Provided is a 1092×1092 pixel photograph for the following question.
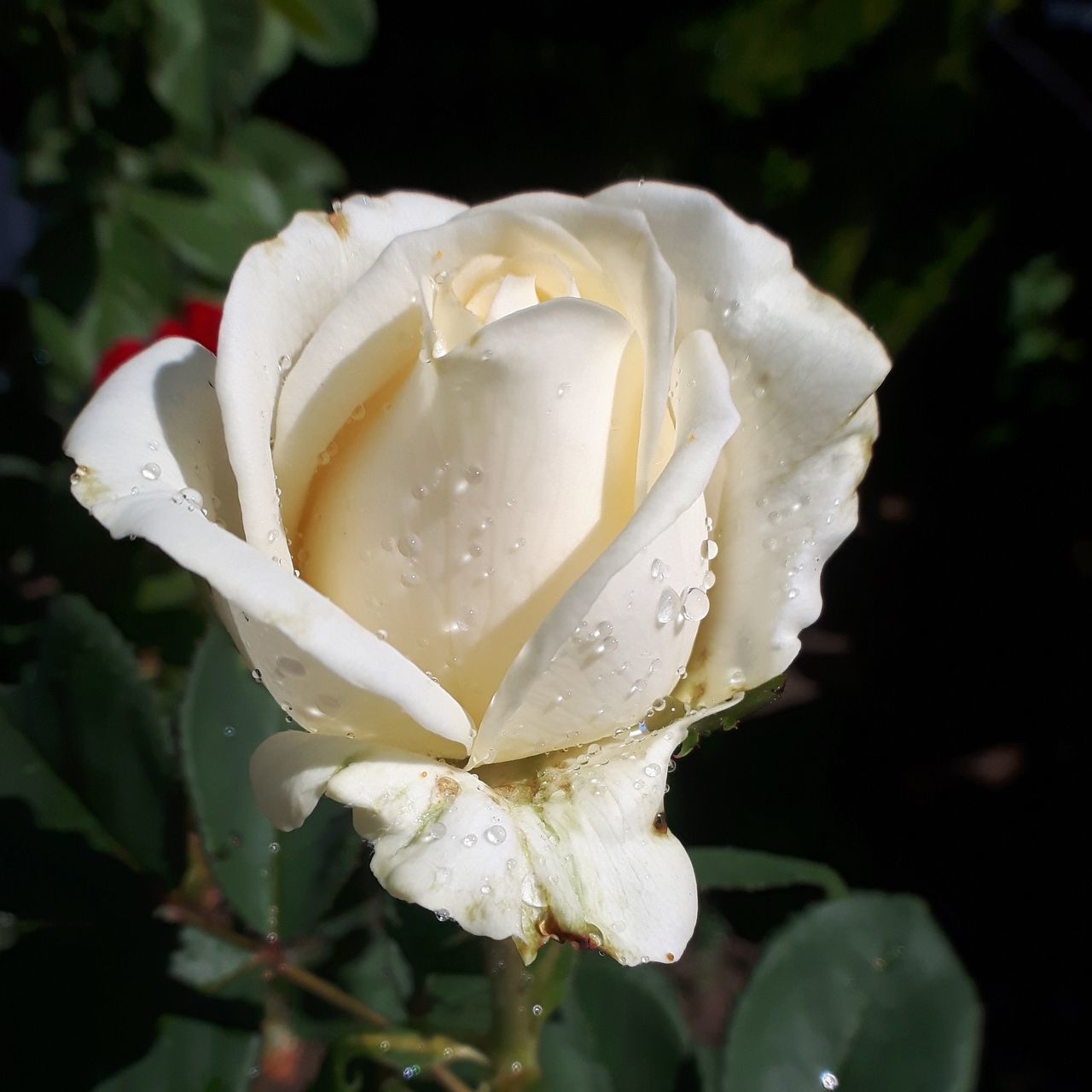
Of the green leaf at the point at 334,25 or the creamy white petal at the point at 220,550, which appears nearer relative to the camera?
the creamy white petal at the point at 220,550

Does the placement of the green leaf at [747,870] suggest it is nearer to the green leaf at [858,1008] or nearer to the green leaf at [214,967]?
the green leaf at [858,1008]

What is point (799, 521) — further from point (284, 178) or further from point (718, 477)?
point (284, 178)

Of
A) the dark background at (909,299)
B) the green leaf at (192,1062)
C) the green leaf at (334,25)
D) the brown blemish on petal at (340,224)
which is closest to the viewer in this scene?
the brown blemish on petal at (340,224)

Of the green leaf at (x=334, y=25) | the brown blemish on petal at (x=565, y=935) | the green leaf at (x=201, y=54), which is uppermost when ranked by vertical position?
the brown blemish on petal at (x=565, y=935)

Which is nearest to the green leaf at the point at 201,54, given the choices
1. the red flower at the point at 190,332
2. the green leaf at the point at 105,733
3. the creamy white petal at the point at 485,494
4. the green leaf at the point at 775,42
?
the red flower at the point at 190,332

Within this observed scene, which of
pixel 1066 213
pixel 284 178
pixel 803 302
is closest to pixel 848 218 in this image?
pixel 1066 213

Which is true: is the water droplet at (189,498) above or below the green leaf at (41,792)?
above

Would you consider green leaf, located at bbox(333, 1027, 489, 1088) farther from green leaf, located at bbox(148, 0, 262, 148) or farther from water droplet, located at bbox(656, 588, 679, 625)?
green leaf, located at bbox(148, 0, 262, 148)

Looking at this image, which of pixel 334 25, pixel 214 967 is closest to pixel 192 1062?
pixel 214 967

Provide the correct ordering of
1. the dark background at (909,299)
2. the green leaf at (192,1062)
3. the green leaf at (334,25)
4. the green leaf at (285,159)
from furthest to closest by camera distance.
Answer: the dark background at (909,299), the green leaf at (285,159), the green leaf at (334,25), the green leaf at (192,1062)
